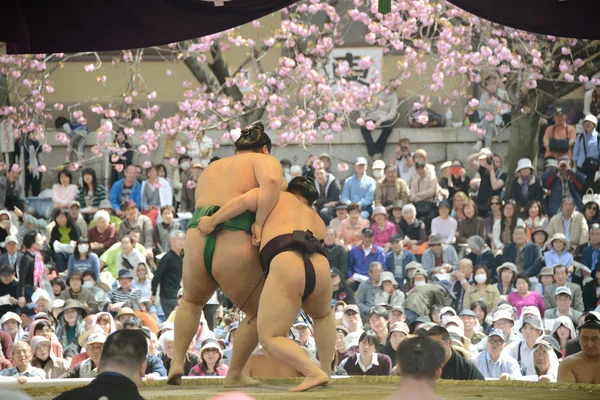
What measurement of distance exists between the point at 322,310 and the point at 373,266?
4.65 m

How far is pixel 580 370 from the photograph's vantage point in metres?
6.08

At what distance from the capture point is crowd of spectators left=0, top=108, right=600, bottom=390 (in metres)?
7.98

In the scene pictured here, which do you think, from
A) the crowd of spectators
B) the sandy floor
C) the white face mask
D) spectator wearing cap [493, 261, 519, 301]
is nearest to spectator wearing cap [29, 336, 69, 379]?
the crowd of spectators

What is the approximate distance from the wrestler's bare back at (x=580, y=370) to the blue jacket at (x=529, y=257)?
393 centimetres

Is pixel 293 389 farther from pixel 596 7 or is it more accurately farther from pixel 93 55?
pixel 93 55

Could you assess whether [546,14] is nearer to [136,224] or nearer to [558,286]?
[558,286]

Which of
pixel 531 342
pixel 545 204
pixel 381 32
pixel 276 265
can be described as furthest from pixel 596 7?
pixel 381 32

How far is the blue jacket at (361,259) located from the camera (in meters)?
10.3

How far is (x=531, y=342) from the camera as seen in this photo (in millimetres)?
7988

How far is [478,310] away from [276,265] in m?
4.36

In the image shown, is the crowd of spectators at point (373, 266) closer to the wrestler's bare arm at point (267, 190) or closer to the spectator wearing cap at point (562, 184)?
the spectator wearing cap at point (562, 184)

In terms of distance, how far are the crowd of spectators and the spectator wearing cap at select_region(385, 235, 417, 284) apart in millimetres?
14

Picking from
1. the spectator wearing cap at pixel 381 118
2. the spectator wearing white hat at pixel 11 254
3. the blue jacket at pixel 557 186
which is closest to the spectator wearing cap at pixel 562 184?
the blue jacket at pixel 557 186

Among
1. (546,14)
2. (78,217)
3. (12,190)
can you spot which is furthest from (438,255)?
(546,14)
